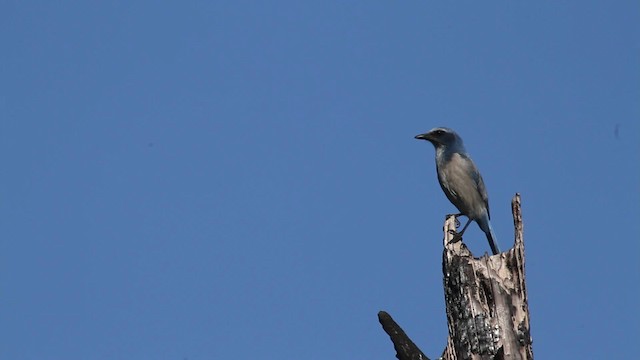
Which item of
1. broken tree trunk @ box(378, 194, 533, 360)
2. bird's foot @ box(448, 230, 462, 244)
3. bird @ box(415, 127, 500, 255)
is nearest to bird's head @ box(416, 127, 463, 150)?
bird @ box(415, 127, 500, 255)

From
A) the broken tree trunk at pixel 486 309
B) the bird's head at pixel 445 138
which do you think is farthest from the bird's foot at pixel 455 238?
the bird's head at pixel 445 138

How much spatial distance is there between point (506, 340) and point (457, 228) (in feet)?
7.05

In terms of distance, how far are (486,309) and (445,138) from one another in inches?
170

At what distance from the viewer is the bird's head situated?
12773mm

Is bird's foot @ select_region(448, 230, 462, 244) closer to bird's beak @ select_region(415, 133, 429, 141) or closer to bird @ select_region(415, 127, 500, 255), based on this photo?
bird @ select_region(415, 127, 500, 255)

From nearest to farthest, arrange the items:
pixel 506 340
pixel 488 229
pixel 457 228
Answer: pixel 506 340 → pixel 457 228 → pixel 488 229

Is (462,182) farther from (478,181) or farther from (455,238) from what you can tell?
(455,238)

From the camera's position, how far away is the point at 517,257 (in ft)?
29.4

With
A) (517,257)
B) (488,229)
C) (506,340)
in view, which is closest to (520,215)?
(517,257)

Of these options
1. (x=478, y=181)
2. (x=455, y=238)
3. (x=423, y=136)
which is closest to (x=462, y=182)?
(x=478, y=181)

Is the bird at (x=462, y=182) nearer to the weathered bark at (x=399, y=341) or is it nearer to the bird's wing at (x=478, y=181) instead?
the bird's wing at (x=478, y=181)

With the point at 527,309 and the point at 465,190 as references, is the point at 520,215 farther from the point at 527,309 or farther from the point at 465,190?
the point at 465,190

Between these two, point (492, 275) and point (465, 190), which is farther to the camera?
point (465, 190)

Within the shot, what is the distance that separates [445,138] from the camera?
12805 millimetres
